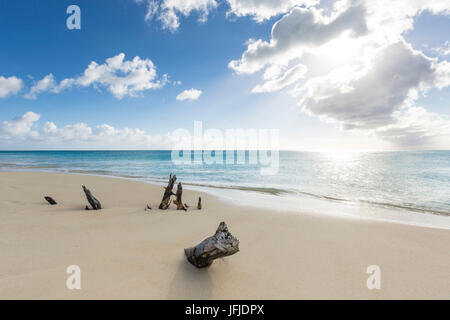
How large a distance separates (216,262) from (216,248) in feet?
3.29

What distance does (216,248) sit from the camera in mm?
3598

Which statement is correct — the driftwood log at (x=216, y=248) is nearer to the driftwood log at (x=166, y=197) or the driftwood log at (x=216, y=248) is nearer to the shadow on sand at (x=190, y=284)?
the shadow on sand at (x=190, y=284)

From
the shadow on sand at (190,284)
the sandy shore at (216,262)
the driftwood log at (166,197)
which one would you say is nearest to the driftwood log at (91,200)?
the sandy shore at (216,262)

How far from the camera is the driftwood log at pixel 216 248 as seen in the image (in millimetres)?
3607

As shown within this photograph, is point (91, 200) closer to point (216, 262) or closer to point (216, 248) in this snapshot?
point (216, 262)

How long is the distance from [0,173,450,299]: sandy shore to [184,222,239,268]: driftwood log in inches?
13.9

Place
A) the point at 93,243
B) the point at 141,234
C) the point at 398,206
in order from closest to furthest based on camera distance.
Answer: the point at 93,243 → the point at 141,234 → the point at 398,206

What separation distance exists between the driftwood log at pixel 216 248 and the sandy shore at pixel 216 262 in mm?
352

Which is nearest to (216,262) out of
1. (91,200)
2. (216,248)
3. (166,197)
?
(216,248)

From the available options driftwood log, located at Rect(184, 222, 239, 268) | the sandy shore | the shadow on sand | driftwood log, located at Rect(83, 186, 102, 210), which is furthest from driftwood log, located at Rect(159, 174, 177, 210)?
driftwood log, located at Rect(184, 222, 239, 268)
